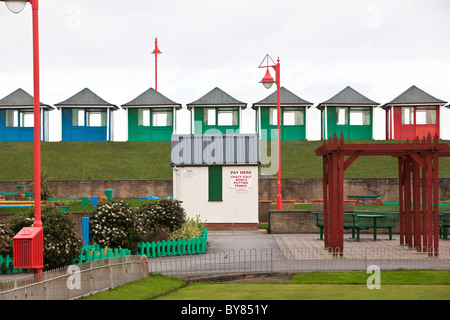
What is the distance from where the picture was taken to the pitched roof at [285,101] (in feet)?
167

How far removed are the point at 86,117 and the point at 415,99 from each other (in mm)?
24396

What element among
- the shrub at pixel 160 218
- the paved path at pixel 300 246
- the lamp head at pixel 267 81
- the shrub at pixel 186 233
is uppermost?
the lamp head at pixel 267 81

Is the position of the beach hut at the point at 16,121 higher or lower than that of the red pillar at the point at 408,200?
higher

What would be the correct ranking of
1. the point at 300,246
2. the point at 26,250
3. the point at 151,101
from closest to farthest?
the point at 26,250
the point at 300,246
the point at 151,101

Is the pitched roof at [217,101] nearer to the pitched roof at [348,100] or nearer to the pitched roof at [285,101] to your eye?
the pitched roof at [285,101]

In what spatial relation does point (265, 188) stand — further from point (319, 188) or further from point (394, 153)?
point (394, 153)

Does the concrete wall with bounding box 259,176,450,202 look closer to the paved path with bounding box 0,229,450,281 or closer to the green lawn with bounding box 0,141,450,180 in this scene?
the green lawn with bounding box 0,141,450,180

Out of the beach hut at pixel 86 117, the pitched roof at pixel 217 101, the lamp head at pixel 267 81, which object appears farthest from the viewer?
the beach hut at pixel 86 117

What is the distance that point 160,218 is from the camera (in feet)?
77.7

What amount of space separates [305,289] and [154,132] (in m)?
39.0

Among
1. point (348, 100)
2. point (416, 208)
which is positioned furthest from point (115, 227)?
point (348, 100)

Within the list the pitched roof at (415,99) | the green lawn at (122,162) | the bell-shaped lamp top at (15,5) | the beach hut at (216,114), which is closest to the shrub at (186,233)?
the bell-shaped lamp top at (15,5)

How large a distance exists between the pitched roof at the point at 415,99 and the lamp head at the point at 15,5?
40347mm
